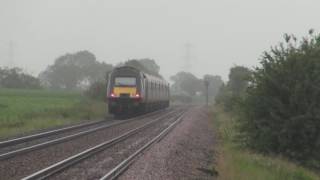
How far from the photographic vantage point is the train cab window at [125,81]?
122ft

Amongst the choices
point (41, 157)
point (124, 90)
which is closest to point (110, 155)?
point (41, 157)

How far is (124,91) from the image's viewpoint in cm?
3706

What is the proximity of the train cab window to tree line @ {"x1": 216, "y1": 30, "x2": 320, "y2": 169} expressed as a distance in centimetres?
1781

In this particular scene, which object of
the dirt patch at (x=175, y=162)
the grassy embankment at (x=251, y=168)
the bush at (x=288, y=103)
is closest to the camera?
the dirt patch at (x=175, y=162)

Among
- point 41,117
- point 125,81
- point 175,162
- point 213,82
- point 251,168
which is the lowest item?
point 251,168

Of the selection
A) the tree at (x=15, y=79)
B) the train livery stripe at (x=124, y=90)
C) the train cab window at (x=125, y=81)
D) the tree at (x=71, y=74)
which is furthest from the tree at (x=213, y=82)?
the train livery stripe at (x=124, y=90)

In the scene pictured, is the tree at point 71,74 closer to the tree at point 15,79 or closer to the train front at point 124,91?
the tree at point 15,79

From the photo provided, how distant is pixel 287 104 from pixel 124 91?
19117 millimetres

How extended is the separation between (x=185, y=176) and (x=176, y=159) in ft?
8.70

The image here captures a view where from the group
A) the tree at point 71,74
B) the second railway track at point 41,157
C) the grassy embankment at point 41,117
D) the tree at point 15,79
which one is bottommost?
the second railway track at point 41,157

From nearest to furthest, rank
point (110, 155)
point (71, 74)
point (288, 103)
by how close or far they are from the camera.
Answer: point (110, 155) < point (288, 103) < point (71, 74)

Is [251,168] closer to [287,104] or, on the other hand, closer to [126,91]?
[287,104]

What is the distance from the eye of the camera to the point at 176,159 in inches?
594

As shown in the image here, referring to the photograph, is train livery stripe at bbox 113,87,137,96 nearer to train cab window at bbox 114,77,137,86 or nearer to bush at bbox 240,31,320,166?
train cab window at bbox 114,77,137,86
